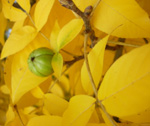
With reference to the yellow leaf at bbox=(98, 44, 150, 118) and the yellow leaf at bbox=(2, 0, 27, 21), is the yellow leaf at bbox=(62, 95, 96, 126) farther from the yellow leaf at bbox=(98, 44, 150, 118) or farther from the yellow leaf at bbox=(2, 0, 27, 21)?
the yellow leaf at bbox=(2, 0, 27, 21)

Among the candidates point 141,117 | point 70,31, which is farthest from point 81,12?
point 141,117

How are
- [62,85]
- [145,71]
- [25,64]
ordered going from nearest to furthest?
[145,71] → [25,64] → [62,85]

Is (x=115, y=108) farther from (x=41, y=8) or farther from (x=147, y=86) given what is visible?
(x=41, y=8)

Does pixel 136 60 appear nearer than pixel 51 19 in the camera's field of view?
Yes

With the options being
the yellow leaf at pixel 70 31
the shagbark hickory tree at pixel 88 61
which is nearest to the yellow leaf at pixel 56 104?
the shagbark hickory tree at pixel 88 61

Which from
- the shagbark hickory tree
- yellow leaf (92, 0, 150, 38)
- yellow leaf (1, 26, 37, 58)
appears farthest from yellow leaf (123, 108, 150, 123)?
yellow leaf (1, 26, 37, 58)

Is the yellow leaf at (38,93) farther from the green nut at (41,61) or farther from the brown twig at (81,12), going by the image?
the brown twig at (81,12)

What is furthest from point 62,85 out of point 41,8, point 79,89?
point 41,8
